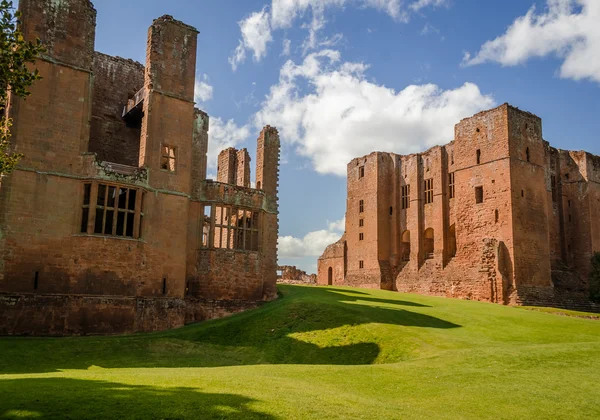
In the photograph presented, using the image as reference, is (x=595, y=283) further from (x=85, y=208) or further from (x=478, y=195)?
(x=85, y=208)

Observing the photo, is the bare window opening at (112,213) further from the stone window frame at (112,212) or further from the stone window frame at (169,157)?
the stone window frame at (169,157)

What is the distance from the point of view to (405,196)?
57438mm

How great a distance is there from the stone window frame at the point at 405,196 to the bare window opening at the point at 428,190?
8.60 ft

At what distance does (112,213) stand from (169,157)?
3.96 m

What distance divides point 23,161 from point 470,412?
20.4 meters

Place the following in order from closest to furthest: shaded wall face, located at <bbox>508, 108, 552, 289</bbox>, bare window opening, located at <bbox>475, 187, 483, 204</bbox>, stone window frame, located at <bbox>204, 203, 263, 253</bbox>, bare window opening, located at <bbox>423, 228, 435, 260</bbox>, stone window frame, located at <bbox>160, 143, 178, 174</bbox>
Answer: stone window frame, located at <bbox>160, 143, 178, 174</bbox> → stone window frame, located at <bbox>204, 203, 263, 253</bbox> → shaded wall face, located at <bbox>508, 108, 552, 289</bbox> → bare window opening, located at <bbox>475, 187, 483, 204</bbox> → bare window opening, located at <bbox>423, 228, 435, 260</bbox>

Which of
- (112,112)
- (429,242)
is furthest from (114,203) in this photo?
(429,242)

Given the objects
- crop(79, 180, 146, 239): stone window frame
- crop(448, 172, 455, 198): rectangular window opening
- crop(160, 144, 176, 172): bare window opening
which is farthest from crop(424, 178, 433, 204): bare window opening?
crop(79, 180, 146, 239): stone window frame

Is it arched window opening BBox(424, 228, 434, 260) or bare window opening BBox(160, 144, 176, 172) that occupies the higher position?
bare window opening BBox(160, 144, 176, 172)

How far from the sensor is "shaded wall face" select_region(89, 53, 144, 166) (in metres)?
29.8

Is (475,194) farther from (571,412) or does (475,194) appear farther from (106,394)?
(106,394)

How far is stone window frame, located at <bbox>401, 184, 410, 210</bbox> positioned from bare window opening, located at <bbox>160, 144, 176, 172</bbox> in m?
34.3

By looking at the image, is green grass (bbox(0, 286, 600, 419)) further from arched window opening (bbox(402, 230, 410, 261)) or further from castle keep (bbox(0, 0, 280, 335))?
arched window opening (bbox(402, 230, 410, 261))

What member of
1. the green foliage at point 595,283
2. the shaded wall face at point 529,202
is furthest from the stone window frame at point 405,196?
the green foliage at point 595,283
